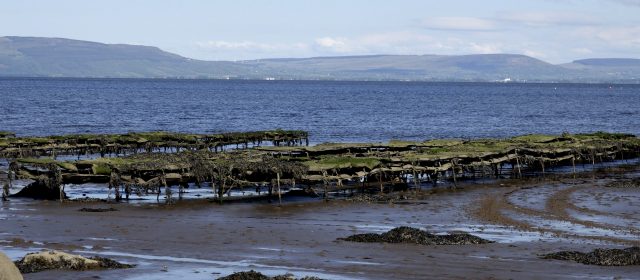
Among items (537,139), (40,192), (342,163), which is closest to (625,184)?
(537,139)

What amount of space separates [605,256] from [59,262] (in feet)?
45.2

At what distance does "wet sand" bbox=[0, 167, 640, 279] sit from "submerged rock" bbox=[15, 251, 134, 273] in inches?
16.6

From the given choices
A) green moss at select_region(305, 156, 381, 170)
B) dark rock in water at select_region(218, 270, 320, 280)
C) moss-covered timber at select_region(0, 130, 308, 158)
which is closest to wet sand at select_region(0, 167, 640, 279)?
dark rock in water at select_region(218, 270, 320, 280)

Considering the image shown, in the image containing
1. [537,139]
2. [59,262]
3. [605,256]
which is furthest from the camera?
[537,139]

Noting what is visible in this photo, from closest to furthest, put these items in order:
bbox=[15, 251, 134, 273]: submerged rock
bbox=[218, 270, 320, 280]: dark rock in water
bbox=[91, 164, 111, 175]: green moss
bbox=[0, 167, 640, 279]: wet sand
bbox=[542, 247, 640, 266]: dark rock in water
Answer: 1. bbox=[218, 270, 320, 280]: dark rock in water
2. bbox=[15, 251, 134, 273]: submerged rock
3. bbox=[0, 167, 640, 279]: wet sand
4. bbox=[542, 247, 640, 266]: dark rock in water
5. bbox=[91, 164, 111, 175]: green moss

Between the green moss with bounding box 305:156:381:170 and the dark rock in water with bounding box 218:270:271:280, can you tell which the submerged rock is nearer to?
the dark rock in water with bounding box 218:270:271:280

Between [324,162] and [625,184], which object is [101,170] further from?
[625,184]

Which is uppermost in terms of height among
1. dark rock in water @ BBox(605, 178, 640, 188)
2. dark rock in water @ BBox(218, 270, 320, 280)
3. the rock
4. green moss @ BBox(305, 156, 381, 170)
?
the rock

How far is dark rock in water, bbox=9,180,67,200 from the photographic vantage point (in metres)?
37.4

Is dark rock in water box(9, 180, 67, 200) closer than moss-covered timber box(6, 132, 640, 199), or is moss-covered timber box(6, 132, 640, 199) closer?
dark rock in water box(9, 180, 67, 200)

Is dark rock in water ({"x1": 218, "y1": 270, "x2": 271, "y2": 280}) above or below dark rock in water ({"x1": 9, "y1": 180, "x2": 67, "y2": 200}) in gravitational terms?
above

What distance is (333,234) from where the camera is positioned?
1137 inches

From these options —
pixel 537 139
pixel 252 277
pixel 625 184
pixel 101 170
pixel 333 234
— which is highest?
pixel 101 170

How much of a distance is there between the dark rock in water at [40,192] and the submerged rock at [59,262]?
15.4 metres
